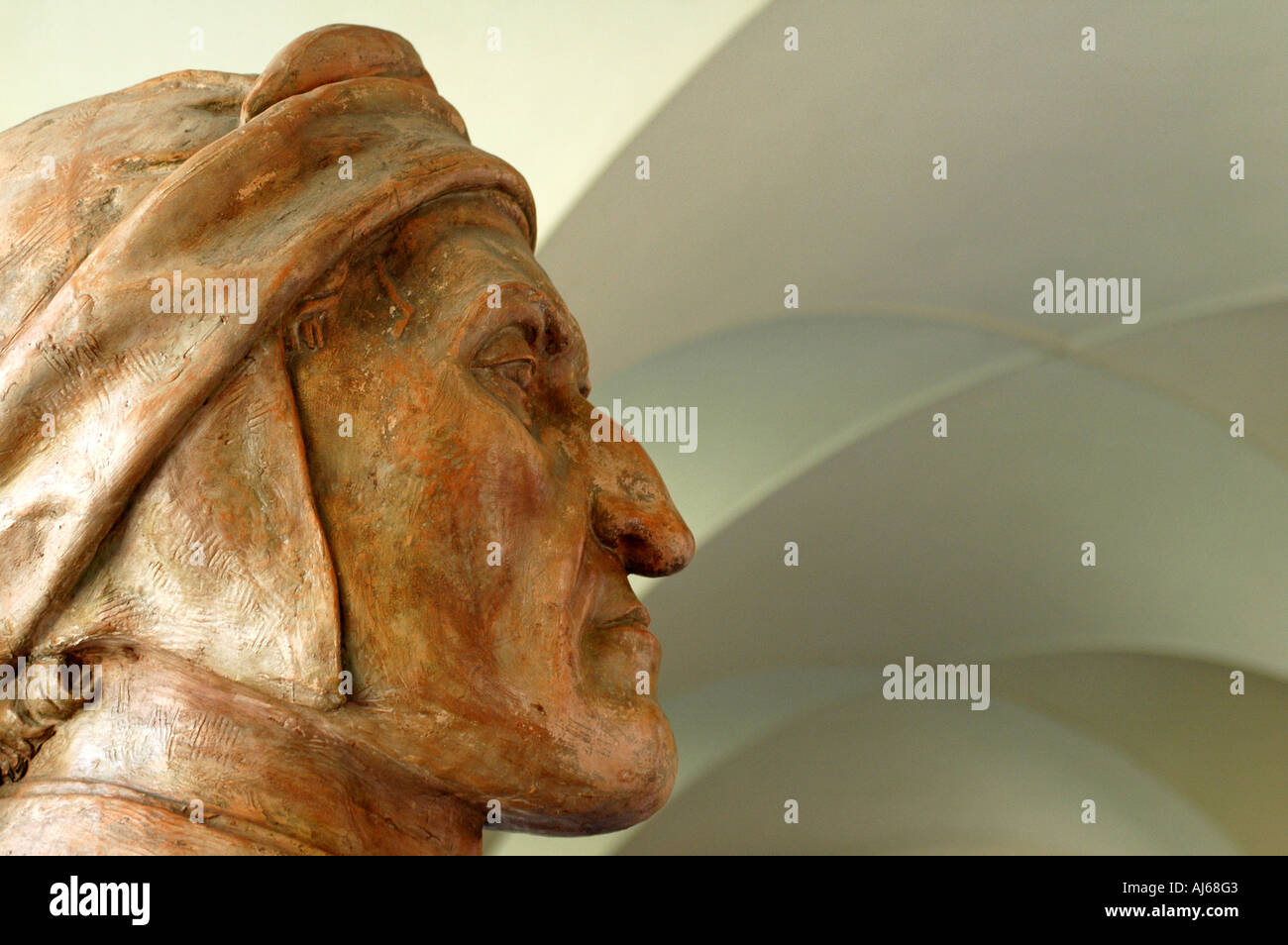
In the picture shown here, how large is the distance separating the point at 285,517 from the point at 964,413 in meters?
6.11

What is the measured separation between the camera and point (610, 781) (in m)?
2.09

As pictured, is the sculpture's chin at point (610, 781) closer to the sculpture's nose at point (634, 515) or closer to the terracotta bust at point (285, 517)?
the terracotta bust at point (285, 517)

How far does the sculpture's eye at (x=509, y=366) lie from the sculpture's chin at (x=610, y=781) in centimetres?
47

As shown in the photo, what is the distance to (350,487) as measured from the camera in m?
1.99

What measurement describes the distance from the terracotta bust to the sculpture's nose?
A: 51mm

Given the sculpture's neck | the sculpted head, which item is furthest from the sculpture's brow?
the sculpture's neck

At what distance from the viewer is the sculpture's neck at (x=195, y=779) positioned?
1.86 m

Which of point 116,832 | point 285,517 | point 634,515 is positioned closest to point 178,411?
point 285,517

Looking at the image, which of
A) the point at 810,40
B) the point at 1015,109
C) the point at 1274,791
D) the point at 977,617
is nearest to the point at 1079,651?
the point at 977,617

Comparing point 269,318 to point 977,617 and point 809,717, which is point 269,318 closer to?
point 977,617

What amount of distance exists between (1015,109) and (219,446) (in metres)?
4.33

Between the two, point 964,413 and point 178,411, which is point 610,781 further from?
point 964,413

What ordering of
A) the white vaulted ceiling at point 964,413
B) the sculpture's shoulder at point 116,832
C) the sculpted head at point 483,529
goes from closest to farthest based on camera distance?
1. the sculpture's shoulder at point 116,832
2. the sculpted head at point 483,529
3. the white vaulted ceiling at point 964,413

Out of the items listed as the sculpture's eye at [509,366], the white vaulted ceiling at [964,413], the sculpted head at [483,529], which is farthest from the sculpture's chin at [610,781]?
the white vaulted ceiling at [964,413]
